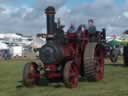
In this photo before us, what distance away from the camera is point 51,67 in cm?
1222

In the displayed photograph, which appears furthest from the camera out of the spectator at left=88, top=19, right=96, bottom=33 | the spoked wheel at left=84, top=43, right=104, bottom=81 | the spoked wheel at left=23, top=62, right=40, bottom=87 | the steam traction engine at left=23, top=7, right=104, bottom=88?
the spectator at left=88, top=19, right=96, bottom=33

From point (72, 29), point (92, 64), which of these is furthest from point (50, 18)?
point (92, 64)

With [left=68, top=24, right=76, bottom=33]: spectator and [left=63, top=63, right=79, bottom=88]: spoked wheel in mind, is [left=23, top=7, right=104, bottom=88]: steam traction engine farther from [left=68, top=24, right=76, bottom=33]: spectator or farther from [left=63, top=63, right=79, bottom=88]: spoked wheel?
[left=68, top=24, right=76, bottom=33]: spectator

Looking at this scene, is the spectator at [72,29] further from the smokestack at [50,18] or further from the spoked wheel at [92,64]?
the smokestack at [50,18]

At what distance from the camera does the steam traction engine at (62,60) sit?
475 inches

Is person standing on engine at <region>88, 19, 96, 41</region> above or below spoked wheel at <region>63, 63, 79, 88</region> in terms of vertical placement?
above

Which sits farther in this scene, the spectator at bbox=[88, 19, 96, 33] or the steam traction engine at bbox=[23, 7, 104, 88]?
the spectator at bbox=[88, 19, 96, 33]

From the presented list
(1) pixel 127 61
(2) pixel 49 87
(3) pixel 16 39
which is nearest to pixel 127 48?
(1) pixel 127 61

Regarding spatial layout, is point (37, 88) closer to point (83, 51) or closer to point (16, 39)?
point (83, 51)

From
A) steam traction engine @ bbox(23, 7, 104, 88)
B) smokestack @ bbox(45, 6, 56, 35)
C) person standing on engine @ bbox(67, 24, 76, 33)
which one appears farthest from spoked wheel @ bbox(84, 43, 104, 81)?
smokestack @ bbox(45, 6, 56, 35)

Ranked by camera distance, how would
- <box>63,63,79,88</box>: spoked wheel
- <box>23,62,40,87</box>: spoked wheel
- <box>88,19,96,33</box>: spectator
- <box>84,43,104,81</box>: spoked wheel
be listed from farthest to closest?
1. <box>88,19,96,33</box>: spectator
2. <box>84,43,104,81</box>: spoked wheel
3. <box>23,62,40,87</box>: spoked wheel
4. <box>63,63,79,88</box>: spoked wheel

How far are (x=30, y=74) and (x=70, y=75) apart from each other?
1.31m

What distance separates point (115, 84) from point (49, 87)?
6.55 ft

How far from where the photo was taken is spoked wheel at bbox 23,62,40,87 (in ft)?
40.4
